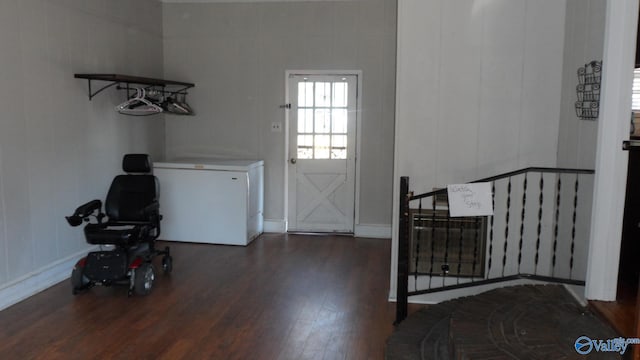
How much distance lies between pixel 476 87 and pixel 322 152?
3079 millimetres

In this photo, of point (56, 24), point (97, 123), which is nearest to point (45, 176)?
point (97, 123)

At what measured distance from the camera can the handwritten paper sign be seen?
12.3 feet

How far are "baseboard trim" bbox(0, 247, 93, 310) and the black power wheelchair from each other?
33 cm

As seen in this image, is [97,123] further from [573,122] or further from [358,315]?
[573,122]

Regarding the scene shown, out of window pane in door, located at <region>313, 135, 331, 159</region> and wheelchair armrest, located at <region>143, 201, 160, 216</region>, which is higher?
window pane in door, located at <region>313, 135, 331, 159</region>

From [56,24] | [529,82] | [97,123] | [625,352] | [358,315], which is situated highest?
[56,24]

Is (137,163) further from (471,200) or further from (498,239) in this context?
(498,239)

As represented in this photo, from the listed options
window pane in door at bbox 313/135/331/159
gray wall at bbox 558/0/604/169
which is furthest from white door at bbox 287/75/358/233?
gray wall at bbox 558/0/604/169

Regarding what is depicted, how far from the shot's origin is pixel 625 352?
2.79 meters

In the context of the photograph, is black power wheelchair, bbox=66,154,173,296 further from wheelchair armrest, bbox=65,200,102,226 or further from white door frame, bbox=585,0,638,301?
white door frame, bbox=585,0,638,301

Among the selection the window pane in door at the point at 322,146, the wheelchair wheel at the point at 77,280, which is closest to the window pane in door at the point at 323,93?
the window pane in door at the point at 322,146

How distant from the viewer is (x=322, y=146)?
23.3 ft

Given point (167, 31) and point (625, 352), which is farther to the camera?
point (167, 31)

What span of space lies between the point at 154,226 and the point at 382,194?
3.02 metres
